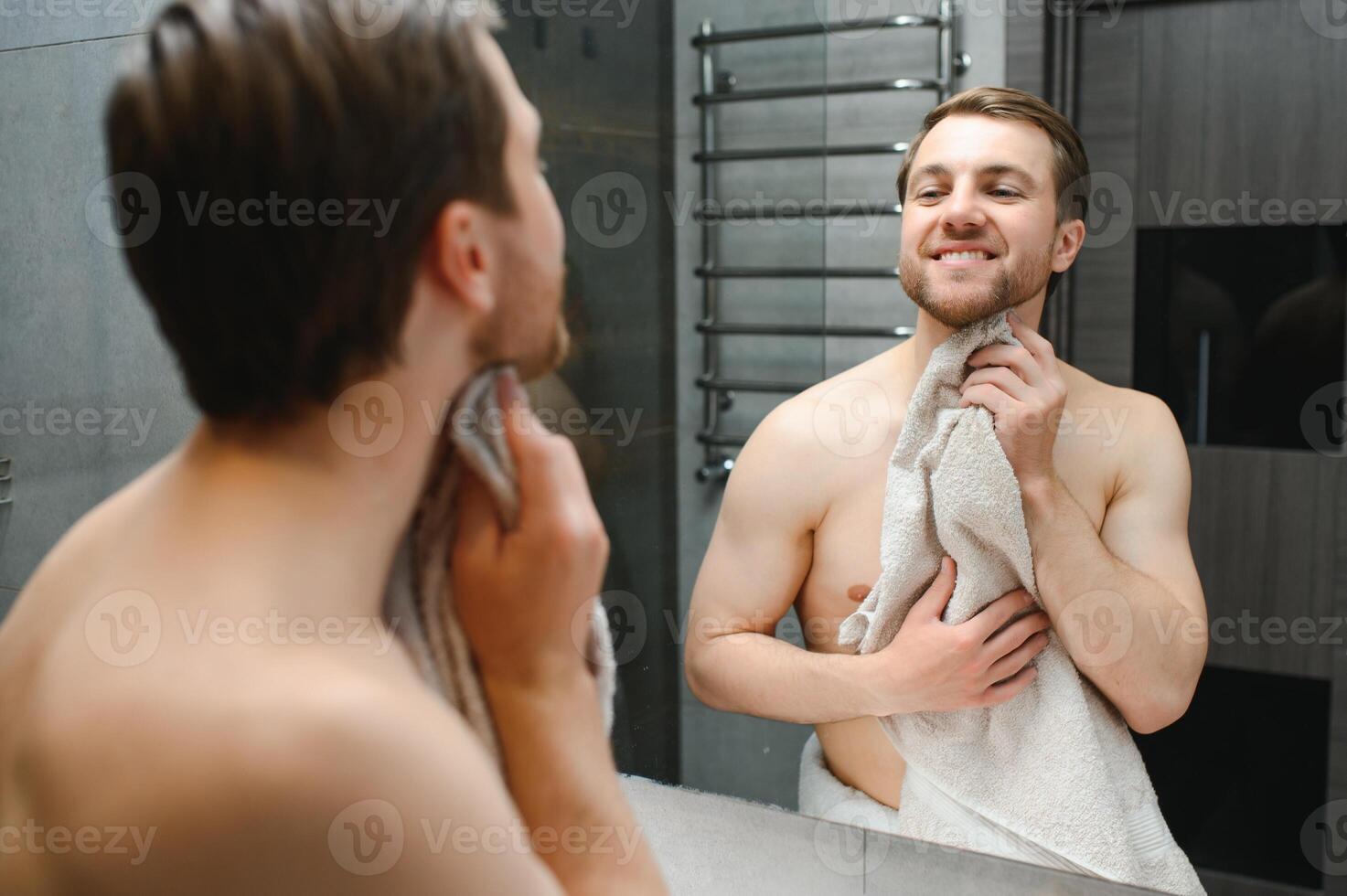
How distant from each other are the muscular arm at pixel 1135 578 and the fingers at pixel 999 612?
2 cm

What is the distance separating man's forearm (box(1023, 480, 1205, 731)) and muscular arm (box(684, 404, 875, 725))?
182 millimetres

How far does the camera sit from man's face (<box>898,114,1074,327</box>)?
2.86ft

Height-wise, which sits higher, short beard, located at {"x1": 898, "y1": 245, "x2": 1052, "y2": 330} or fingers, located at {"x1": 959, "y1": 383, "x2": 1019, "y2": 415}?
short beard, located at {"x1": 898, "y1": 245, "x2": 1052, "y2": 330}

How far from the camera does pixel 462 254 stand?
0.51 meters

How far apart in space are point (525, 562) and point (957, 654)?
48 cm

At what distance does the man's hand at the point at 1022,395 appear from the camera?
0.88 m

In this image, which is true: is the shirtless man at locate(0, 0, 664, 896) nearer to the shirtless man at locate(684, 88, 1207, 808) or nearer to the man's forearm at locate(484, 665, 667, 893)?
the man's forearm at locate(484, 665, 667, 893)

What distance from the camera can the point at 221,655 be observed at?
0.47 meters

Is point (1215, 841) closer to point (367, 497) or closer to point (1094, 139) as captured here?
point (1094, 139)

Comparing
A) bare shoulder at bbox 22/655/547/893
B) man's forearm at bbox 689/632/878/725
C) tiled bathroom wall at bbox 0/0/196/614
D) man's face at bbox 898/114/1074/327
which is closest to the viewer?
bare shoulder at bbox 22/655/547/893

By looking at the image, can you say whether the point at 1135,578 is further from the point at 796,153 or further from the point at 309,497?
the point at 309,497

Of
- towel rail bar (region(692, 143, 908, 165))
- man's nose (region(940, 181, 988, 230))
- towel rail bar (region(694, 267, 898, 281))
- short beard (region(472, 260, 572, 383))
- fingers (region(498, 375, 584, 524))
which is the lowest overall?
fingers (region(498, 375, 584, 524))

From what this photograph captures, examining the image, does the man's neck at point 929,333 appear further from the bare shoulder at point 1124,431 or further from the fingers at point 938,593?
Answer: the fingers at point 938,593

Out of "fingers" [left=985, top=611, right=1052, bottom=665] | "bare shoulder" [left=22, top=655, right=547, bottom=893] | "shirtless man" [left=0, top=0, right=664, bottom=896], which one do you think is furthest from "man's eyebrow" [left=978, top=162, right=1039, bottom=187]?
"bare shoulder" [left=22, top=655, right=547, bottom=893]
